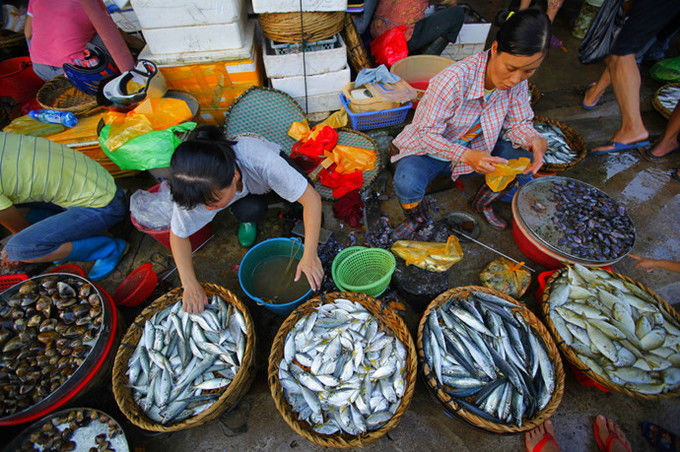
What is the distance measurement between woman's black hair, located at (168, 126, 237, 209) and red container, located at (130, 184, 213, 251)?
3.59 ft

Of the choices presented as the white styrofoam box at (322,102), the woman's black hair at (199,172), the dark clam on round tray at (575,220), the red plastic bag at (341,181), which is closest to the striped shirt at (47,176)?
the woman's black hair at (199,172)

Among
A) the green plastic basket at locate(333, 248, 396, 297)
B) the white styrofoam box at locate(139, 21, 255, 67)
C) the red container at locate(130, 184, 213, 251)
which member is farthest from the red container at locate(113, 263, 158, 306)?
the white styrofoam box at locate(139, 21, 255, 67)

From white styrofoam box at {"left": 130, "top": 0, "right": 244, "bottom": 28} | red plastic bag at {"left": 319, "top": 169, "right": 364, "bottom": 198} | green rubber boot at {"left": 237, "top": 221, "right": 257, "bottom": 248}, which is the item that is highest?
white styrofoam box at {"left": 130, "top": 0, "right": 244, "bottom": 28}

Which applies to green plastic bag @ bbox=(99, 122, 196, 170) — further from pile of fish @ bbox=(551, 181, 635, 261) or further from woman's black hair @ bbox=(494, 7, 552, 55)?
pile of fish @ bbox=(551, 181, 635, 261)

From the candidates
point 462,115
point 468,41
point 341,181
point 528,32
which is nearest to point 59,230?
point 341,181

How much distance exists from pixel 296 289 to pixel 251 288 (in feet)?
1.28

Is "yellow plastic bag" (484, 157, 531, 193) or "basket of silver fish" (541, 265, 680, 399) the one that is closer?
"basket of silver fish" (541, 265, 680, 399)

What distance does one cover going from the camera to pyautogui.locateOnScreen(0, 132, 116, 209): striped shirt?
89.6 inches

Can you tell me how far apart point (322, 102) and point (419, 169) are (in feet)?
6.71

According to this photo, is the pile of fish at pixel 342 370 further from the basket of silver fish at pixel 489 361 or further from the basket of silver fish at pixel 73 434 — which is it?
the basket of silver fish at pixel 73 434

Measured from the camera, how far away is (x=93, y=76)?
339cm

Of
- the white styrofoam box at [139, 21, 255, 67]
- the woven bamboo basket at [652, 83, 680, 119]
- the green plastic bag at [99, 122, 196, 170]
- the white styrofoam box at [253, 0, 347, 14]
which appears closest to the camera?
the green plastic bag at [99, 122, 196, 170]

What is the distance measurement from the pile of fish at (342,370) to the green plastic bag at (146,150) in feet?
7.14

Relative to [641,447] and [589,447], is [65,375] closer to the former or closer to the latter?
[589,447]
